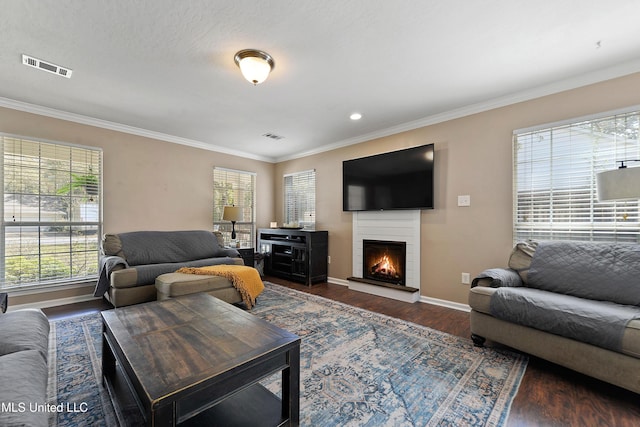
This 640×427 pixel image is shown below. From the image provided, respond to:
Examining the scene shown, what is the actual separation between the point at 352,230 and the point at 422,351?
2536mm

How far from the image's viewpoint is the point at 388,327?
110 inches

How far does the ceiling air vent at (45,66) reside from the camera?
234 cm

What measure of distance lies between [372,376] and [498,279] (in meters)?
1.44

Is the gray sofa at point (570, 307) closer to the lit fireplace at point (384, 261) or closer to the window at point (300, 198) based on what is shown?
the lit fireplace at point (384, 261)

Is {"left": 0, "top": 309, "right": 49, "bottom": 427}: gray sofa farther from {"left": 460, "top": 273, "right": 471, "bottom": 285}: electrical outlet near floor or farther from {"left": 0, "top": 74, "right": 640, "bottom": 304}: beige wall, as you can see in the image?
{"left": 460, "top": 273, "right": 471, "bottom": 285}: electrical outlet near floor

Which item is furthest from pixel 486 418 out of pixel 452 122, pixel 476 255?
pixel 452 122

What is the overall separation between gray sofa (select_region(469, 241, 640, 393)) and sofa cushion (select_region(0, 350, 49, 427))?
2770mm

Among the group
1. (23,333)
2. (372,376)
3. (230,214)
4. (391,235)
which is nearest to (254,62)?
(23,333)

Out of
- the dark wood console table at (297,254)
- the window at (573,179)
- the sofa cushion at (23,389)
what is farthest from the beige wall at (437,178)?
the sofa cushion at (23,389)

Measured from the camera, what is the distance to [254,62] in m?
2.24

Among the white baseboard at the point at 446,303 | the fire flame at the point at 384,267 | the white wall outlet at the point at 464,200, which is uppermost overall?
the white wall outlet at the point at 464,200

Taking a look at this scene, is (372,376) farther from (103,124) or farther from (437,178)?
(103,124)

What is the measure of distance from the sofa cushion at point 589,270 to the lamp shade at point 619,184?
515 millimetres

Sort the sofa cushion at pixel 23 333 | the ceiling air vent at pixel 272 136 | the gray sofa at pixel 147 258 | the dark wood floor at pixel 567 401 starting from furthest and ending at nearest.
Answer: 1. the ceiling air vent at pixel 272 136
2. the gray sofa at pixel 147 258
3. the dark wood floor at pixel 567 401
4. the sofa cushion at pixel 23 333
